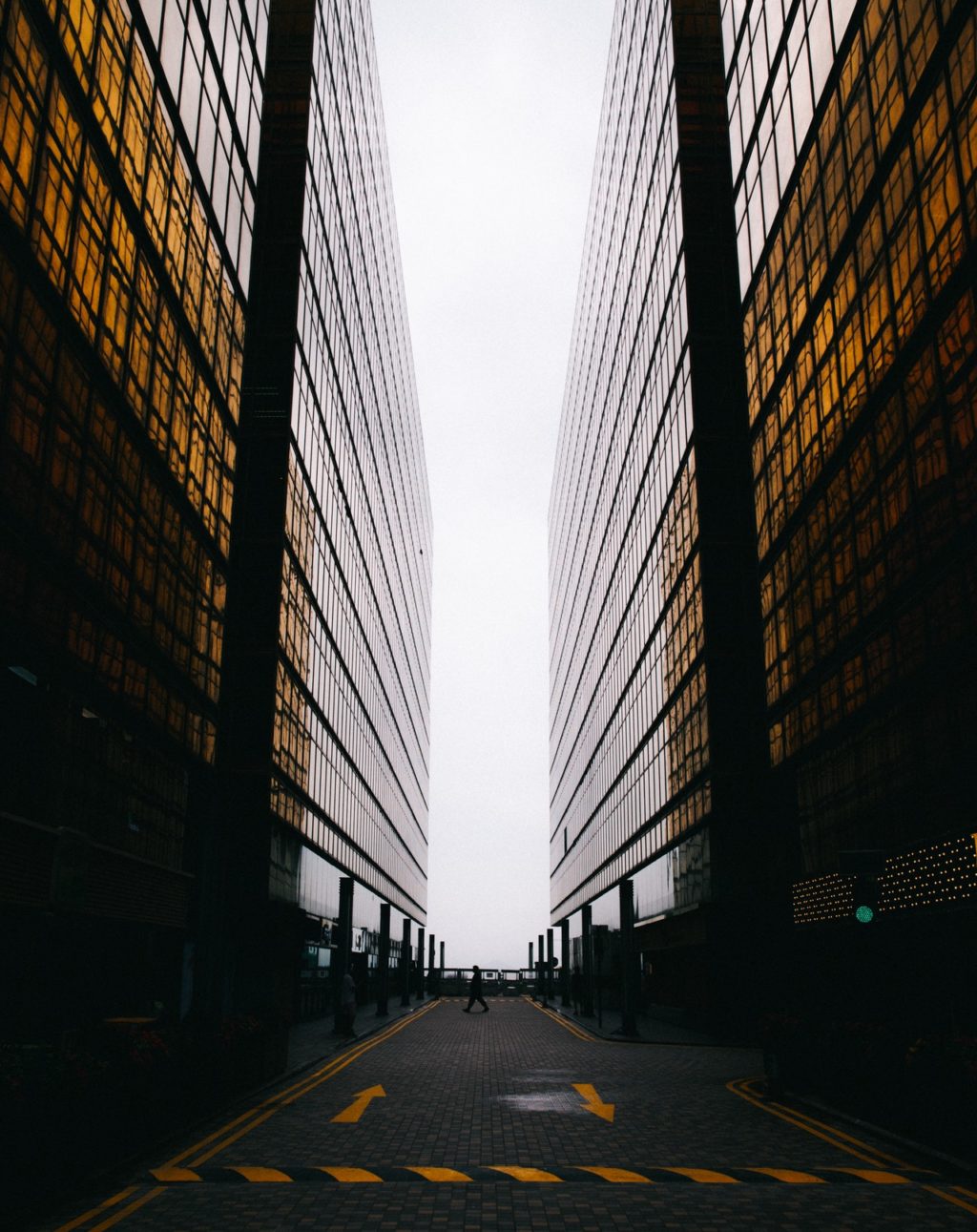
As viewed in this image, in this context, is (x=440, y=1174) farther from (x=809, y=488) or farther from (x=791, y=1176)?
(x=809, y=488)

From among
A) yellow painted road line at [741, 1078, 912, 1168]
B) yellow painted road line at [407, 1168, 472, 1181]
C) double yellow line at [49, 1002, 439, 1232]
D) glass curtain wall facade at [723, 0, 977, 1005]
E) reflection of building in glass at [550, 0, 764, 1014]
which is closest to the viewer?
double yellow line at [49, 1002, 439, 1232]

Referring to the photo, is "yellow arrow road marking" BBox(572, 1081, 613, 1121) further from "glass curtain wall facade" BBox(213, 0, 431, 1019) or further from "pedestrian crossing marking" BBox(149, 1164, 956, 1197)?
"glass curtain wall facade" BBox(213, 0, 431, 1019)

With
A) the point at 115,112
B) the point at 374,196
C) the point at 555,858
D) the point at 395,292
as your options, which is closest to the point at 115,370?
the point at 115,112

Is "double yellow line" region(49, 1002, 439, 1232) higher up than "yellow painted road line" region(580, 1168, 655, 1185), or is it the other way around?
"yellow painted road line" region(580, 1168, 655, 1185)

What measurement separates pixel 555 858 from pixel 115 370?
101 m

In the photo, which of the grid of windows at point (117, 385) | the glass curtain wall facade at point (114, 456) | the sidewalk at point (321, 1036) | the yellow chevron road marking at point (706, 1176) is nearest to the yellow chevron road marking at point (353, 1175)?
the yellow chevron road marking at point (706, 1176)

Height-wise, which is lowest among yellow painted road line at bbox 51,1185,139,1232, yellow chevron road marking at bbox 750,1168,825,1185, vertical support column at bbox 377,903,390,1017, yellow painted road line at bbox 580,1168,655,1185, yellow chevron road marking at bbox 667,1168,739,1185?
yellow painted road line at bbox 51,1185,139,1232

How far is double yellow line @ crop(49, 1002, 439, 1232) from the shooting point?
9.94 meters

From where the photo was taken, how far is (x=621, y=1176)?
1190 cm

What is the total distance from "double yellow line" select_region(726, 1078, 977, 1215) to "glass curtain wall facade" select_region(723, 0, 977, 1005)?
211 inches

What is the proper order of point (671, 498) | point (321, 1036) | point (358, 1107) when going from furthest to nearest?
point (671, 498), point (321, 1036), point (358, 1107)

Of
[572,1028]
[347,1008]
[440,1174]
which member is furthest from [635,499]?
[440,1174]

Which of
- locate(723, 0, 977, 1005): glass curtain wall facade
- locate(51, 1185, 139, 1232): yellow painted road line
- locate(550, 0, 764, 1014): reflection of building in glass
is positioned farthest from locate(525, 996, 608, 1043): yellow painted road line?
locate(51, 1185, 139, 1232): yellow painted road line

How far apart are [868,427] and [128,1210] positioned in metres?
22.9
